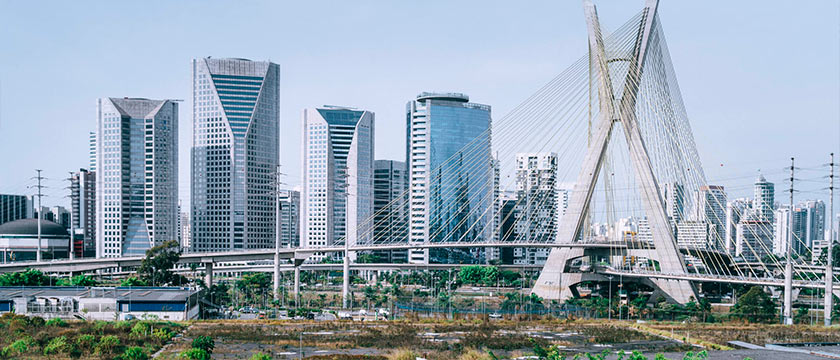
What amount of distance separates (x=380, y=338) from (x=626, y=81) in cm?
2532

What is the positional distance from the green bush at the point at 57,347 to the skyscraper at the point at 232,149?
259 ft

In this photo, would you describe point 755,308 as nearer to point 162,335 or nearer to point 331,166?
point 162,335

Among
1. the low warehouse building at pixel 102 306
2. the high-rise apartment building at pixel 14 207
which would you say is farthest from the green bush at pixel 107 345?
the high-rise apartment building at pixel 14 207

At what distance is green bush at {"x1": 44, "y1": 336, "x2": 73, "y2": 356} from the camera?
27.8 m

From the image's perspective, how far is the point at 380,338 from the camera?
1352 inches

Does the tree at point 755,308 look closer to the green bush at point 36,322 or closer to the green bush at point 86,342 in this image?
the green bush at point 86,342

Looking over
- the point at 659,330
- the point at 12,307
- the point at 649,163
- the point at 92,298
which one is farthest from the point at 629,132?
the point at 12,307

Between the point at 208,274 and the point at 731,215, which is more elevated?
the point at 731,215

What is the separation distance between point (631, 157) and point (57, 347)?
34854 millimetres

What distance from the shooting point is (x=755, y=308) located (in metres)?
46.8

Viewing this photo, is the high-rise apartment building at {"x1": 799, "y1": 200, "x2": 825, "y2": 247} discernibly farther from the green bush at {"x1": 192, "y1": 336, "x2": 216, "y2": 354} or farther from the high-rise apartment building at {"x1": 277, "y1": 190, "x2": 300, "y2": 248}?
the green bush at {"x1": 192, "y1": 336, "x2": 216, "y2": 354}

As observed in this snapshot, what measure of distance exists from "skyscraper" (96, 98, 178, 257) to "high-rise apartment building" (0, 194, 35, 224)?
82.4ft

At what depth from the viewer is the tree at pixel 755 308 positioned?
45.9m

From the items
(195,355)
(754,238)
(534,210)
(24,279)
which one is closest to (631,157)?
(195,355)
